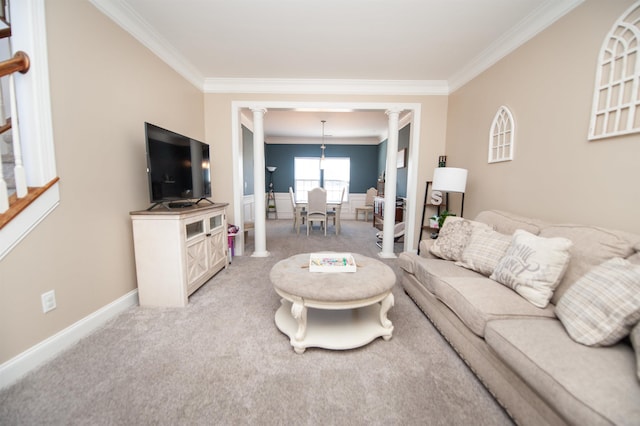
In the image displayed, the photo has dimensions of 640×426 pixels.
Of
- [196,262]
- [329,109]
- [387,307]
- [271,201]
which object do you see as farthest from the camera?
[271,201]

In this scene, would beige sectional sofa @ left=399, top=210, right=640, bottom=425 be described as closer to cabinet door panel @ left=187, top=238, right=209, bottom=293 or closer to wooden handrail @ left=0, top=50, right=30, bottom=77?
cabinet door panel @ left=187, top=238, right=209, bottom=293

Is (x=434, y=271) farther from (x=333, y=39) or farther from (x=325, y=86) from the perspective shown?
(x=325, y=86)

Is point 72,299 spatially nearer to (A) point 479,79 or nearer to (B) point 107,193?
(B) point 107,193

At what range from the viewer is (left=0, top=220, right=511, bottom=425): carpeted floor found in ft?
3.66

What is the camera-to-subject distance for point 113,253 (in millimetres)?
1966

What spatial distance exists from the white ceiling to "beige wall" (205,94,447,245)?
11 cm

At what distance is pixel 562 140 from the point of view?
1.85 metres

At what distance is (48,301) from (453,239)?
3.04 metres

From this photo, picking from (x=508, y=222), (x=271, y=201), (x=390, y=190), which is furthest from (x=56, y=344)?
(x=271, y=201)

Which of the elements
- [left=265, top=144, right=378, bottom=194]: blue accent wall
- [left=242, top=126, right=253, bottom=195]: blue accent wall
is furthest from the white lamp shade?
[left=265, top=144, right=378, bottom=194]: blue accent wall

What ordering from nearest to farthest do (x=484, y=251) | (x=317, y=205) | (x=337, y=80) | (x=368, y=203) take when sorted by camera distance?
(x=484, y=251)
(x=337, y=80)
(x=317, y=205)
(x=368, y=203)

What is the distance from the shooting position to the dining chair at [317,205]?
16.3ft

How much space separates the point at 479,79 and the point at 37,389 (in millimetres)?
4525

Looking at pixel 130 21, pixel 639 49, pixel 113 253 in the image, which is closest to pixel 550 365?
pixel 639 49
